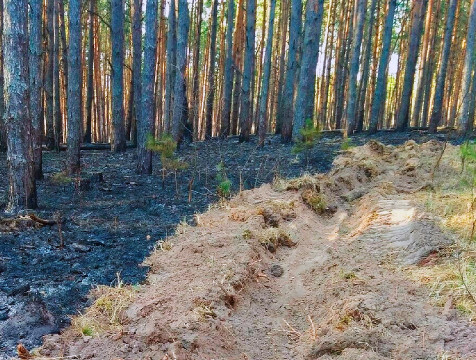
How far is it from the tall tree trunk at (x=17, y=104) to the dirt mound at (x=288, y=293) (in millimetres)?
2540

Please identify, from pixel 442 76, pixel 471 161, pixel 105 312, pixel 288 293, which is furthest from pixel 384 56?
pixel 105 312

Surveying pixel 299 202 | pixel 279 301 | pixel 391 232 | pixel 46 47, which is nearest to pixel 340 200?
pixel 299 202

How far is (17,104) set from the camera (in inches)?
232

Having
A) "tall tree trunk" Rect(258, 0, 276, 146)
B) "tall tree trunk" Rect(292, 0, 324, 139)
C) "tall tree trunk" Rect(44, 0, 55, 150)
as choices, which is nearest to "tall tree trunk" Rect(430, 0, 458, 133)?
"tall tree trunk" Rect(292, 0, 324, 139)

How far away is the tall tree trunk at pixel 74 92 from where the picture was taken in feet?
28.1

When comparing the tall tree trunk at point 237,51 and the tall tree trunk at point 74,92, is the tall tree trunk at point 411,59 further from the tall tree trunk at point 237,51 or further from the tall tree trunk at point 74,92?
the tall tree trunk at point 74,92

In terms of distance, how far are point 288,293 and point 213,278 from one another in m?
0.67

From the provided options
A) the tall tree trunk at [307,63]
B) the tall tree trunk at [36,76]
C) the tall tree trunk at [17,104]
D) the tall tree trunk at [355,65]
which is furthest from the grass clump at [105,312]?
the tall tree trunk at [355,65]

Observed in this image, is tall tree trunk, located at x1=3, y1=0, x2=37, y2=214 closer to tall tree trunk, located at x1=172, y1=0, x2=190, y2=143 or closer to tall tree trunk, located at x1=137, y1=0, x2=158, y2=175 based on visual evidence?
tall tree trunk, located at x1=137, y1=0, x2=158, y2=175

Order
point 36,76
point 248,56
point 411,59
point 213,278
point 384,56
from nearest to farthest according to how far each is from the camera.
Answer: point 213,278 < point 36,76 < point 248,56 < point 384,56 < point 411,59

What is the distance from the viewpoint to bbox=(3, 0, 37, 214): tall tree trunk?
5.75 meters

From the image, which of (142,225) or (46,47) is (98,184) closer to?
(142,225)

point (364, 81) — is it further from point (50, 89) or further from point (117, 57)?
point (50, 89)

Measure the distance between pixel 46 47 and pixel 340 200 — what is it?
12861mm
